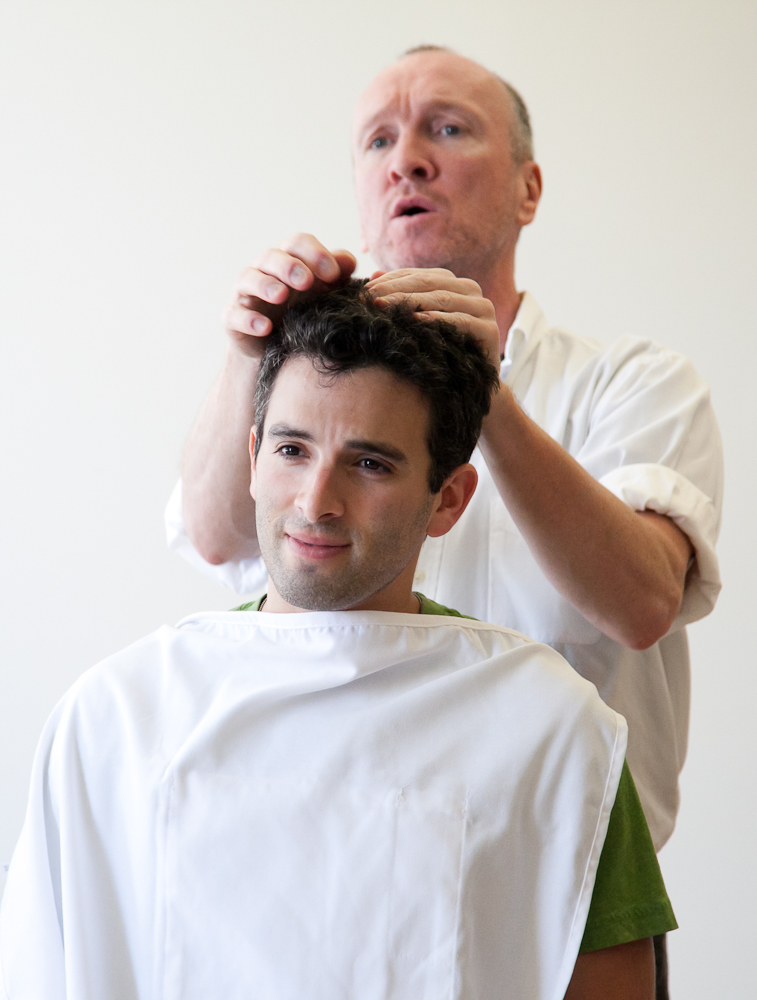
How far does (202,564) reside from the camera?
6.63ft

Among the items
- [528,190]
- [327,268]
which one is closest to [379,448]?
[327,268]

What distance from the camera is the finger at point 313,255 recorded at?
1388 millimetres

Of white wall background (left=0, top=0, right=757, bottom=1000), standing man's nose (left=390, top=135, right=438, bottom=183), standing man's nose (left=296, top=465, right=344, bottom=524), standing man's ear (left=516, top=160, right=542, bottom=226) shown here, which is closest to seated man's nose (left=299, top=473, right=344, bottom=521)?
standing man's nose (left=296, top=465, right=344, bottom=524)

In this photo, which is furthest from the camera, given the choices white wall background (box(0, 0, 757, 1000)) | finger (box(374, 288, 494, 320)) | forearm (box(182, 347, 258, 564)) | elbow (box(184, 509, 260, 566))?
white wall background (box(0, 0, 757, 1000))

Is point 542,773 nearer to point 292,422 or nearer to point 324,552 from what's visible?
point 324,552

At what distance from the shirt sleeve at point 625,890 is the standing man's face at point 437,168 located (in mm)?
992

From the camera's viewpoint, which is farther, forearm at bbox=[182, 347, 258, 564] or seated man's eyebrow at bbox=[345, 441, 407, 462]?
forearm at bbox=[182, 347, 258, 564]

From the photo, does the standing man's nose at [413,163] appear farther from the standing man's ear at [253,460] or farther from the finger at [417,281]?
the standing man's ear at [253,460]

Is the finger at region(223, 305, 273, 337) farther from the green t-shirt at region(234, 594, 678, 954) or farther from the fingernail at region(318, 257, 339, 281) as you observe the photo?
the green t-shirt at region(234, 594, 678, 954)

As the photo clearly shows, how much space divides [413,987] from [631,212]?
2.48 metres

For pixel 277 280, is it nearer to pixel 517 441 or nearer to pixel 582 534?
pixel 517 441

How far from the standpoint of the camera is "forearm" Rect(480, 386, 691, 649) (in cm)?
149

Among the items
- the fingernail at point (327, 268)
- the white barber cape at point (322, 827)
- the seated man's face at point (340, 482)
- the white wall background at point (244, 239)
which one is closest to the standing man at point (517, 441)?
the fingernail at point (327, 268)

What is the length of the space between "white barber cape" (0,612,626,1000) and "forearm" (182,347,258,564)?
1.11 feet
